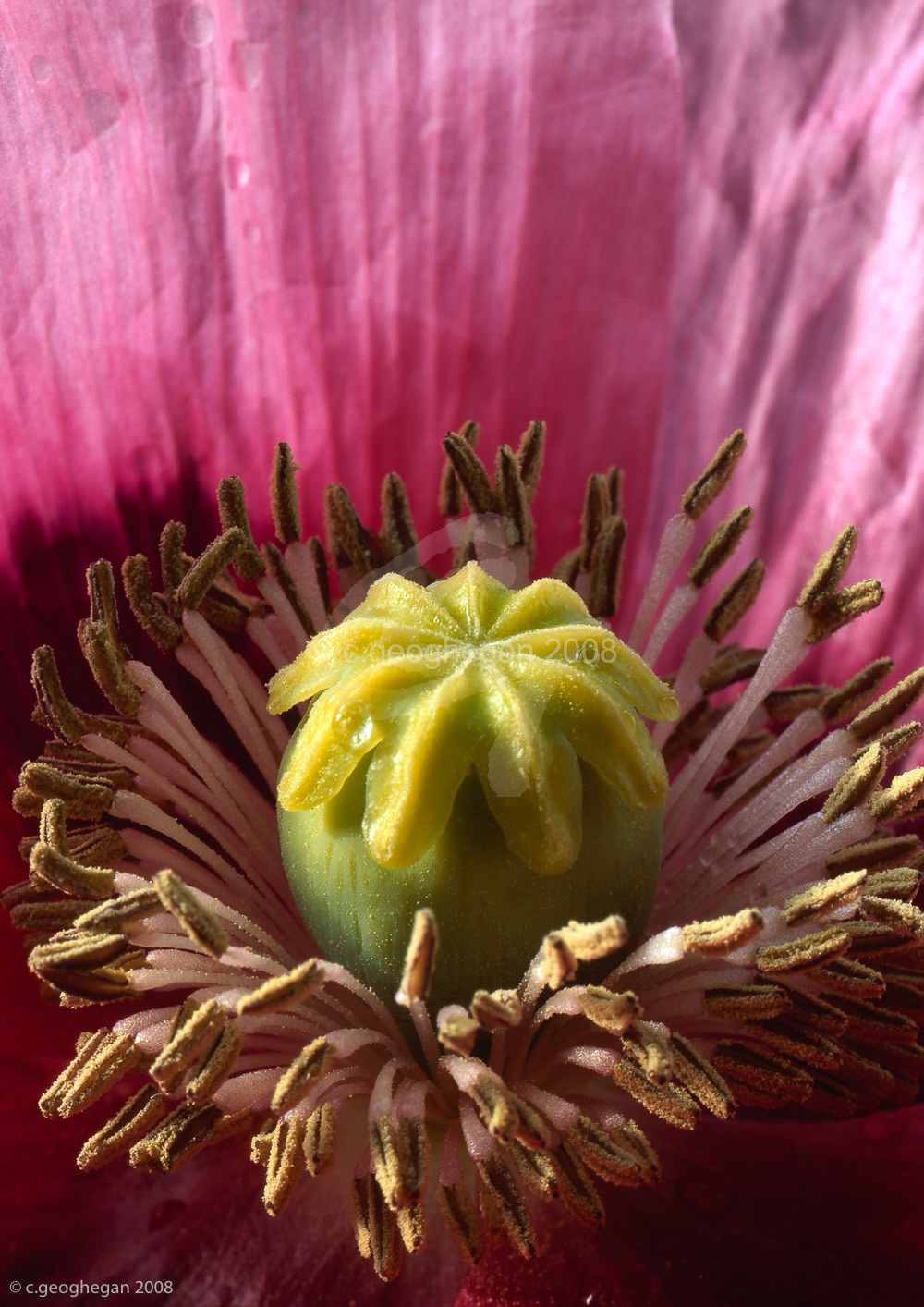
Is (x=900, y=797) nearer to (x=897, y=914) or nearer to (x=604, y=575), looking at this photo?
(x=897, y=914)

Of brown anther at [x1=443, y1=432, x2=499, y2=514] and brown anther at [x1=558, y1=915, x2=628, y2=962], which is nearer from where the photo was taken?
brown anther at [x1=558, y1=915, x2=628, y2=962]

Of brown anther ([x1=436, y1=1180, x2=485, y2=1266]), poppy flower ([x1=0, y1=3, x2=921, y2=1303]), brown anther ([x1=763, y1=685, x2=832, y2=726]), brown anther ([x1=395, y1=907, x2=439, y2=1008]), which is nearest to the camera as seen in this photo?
brown anther ([x1=395, y1=907, x2=439, y2=1008])

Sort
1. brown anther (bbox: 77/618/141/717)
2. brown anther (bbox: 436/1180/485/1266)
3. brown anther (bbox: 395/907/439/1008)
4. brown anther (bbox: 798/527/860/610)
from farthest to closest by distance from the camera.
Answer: brown anther (bbox: 798/527/860/610)
brown anther (bbox: 77/618/141/717)
brown anther (bbox: 436/1180/485/1266)
brown anther (bbox: 395/907/439/1008)

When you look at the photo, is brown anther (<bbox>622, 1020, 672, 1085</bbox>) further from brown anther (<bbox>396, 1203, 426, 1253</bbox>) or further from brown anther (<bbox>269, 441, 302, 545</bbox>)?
brown anther (<bbox>269, 441, 302, 545</bbox>)

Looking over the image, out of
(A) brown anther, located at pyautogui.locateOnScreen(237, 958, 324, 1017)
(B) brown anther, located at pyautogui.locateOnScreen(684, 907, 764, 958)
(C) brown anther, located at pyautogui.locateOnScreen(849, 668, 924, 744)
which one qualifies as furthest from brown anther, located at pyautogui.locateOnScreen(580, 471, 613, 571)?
(A) brown anther, located at pyautogui.locateOnScreen(237, 958, 324, 1017)

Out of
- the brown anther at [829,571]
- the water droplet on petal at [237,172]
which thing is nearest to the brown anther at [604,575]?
the brown anther at [829,571]

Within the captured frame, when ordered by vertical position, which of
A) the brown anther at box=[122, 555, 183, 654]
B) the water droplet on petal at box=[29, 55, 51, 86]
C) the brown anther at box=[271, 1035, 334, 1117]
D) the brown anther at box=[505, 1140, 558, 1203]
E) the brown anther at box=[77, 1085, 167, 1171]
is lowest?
the brown anther at box=[505, 1140, 558, 1203]

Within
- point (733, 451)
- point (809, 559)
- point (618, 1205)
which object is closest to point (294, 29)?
point (733, 451)
